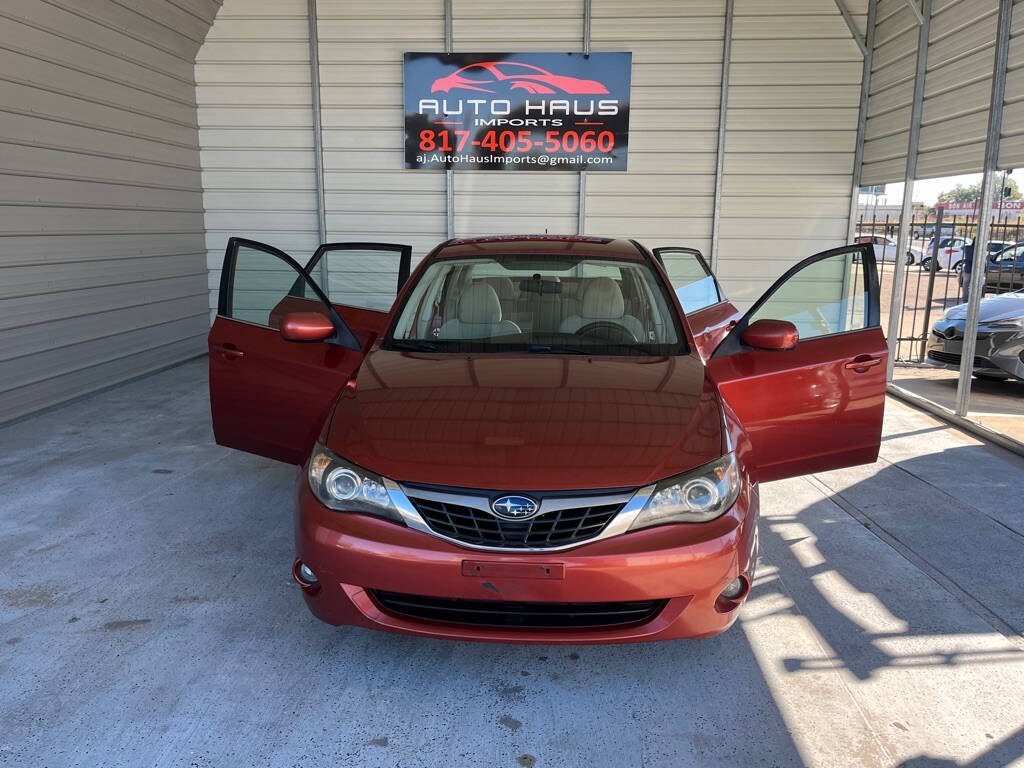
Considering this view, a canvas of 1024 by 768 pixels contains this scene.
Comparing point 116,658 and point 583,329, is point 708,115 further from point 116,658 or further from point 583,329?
point 116,658

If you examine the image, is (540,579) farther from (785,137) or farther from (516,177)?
(785,137)

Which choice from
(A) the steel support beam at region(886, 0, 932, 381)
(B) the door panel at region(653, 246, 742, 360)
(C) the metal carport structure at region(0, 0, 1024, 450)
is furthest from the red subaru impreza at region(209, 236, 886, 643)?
(C) the metal carport structure at region(0, 0, 1024, 450)

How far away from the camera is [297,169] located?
8250 millimetres

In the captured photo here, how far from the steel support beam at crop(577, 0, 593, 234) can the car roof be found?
447 cm

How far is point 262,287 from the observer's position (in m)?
4.71

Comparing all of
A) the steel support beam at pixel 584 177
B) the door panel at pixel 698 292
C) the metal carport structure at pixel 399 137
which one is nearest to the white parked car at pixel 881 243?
the metal carport structure at pixel 399 137

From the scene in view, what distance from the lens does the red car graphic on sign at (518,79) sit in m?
7.82

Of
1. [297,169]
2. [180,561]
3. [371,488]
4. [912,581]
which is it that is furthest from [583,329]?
[297,169]

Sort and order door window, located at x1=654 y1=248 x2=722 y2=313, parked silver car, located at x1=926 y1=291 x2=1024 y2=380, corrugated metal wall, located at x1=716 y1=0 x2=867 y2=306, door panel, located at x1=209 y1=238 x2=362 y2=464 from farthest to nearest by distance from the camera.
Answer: corrugated metal wall, located at x1=716 y1=0 x2=867 y2=306, parked silver car, located at x1=926 y1=291 x2=1024 y2=380, door window, located at x1=654 y1=248 x2=722 y2=313, door panel, located at x1=209 y1=238 x2=362 y2=464

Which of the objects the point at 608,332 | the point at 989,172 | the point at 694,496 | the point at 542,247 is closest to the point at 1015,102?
the point at 989,172

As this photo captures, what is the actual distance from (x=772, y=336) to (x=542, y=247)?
3.67ft

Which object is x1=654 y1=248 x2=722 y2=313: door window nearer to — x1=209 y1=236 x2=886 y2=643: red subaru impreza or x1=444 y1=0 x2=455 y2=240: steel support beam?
x1=209 y1=236 x2=886 y2=643: red subaru impreza

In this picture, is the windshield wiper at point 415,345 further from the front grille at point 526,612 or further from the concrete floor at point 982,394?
the concrete floor at point 982,394

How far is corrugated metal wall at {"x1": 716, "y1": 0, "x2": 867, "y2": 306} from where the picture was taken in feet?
25.1
